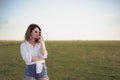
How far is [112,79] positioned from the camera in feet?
42.9

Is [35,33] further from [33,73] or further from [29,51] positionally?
[33,73]

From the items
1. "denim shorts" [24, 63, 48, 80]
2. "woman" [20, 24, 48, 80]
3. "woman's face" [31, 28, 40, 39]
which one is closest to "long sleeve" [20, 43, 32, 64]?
"woman" [20, 24, 48, 80]

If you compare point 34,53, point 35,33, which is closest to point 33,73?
point 34,53

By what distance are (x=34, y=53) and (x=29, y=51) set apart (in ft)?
0.38

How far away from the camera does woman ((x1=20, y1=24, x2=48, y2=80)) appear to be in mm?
5629

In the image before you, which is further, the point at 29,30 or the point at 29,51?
the point at 29,30

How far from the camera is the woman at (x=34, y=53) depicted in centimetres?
563

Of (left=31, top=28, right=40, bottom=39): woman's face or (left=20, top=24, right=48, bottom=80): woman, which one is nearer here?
(left=20, top=24, right=48, bottom=80): woman

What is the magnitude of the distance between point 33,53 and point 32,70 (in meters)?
0.35

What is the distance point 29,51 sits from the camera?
570 centimetres

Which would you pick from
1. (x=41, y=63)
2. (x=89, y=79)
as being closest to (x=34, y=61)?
(x=41, y=63)

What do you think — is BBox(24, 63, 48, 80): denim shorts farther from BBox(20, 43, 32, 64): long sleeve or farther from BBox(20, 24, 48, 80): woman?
BBox(20, 43, 32, 64): long sleeve

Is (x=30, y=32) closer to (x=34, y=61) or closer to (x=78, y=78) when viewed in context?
(x=34, y=61)

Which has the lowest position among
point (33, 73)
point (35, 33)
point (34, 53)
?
point (33, 73)
